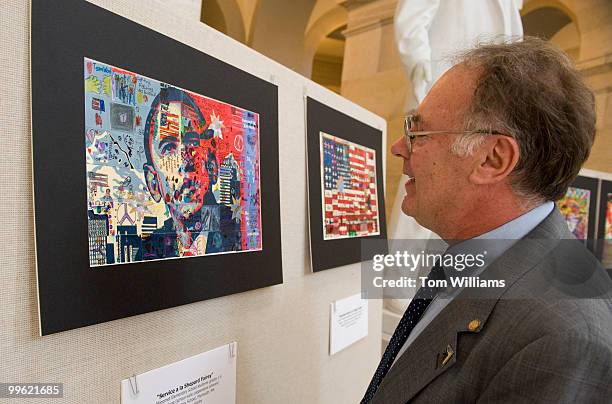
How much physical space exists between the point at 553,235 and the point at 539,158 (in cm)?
18

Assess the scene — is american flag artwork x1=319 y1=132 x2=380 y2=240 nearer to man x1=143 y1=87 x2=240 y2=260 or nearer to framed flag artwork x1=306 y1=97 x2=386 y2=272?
framed flag artwork x1=306 y1=97 x2=386 y2=272

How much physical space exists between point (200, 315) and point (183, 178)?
35cm

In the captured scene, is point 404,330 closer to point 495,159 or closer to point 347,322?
point 495,159

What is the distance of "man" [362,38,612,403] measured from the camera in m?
0.81

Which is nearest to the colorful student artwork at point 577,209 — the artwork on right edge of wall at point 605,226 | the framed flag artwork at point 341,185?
the artwork on right edge of wall at point 605,226

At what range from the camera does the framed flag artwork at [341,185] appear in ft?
5.28

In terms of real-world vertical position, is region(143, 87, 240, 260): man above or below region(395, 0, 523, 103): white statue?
below

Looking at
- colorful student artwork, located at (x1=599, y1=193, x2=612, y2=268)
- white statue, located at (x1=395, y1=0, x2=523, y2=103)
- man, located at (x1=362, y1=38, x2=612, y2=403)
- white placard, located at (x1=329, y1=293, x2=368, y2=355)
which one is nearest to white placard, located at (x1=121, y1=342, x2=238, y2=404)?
man, located at (x1=362, y1=38, x2=612, y2=403)

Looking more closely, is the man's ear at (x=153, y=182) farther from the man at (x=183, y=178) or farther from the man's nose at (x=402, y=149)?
the man's nose at (x=402, y=149)

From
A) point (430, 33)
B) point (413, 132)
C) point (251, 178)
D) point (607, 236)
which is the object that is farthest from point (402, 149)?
point (607, 236)

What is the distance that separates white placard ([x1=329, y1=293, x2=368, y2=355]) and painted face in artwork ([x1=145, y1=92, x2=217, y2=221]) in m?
0.87

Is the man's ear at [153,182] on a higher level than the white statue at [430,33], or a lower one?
lower

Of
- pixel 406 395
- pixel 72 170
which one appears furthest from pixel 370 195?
pixel 72 170

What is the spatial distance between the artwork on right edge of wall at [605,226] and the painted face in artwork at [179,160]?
197 inches
